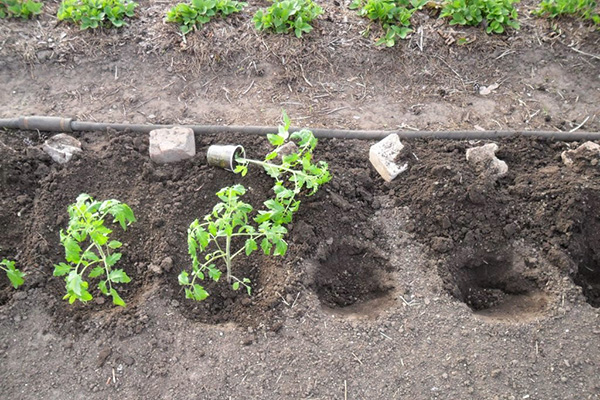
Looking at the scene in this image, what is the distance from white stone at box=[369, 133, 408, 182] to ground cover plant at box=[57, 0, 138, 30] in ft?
8.56

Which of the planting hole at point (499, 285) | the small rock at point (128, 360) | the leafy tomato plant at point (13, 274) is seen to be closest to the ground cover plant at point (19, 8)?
the leafy tomato plant at point (13, 274)

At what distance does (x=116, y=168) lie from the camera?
362 cm

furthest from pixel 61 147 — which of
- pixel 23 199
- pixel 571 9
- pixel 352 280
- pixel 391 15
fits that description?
pixel 571 9

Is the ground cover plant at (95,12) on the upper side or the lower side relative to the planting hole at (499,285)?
upper

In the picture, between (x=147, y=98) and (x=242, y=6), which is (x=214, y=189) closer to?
(x=147, y=98)

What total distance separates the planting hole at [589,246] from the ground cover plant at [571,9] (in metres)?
2.17

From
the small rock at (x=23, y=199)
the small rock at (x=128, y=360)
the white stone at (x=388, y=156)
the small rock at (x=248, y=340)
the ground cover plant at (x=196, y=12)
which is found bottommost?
the small rock at (x=128, y=360)

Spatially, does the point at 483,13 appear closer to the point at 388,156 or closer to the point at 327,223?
the point at 388,156

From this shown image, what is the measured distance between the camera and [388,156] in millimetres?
3609

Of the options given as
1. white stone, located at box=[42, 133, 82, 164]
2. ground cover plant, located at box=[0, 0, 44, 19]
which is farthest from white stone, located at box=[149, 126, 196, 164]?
ground cover plant, located at box=[0, 0, 44, 19]

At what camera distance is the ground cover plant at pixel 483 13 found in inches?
179

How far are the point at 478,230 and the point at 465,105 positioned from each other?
135 centimetres

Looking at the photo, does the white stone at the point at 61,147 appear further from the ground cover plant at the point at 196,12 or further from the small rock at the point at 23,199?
the ground cover plant at the point at 196,12

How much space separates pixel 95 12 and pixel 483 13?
348 cm
